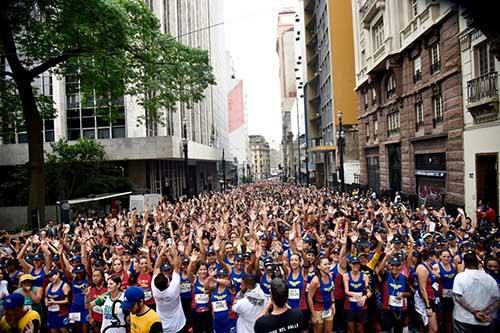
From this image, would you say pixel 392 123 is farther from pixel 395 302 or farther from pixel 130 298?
pixel 130 298

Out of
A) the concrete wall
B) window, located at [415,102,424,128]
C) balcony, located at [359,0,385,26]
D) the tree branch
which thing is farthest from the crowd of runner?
the concrete wall

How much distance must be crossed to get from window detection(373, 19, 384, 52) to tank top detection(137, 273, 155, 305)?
25.5 metres

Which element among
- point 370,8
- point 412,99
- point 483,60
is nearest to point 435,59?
point 412,99

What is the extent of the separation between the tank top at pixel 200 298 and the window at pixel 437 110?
1648 centimetres

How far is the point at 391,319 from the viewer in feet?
23.1

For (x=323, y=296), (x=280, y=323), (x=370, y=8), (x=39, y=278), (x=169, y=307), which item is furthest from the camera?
(x=370, y=8)

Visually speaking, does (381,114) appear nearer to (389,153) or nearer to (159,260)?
(389,153)

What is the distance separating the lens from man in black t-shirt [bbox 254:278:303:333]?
4121 mm

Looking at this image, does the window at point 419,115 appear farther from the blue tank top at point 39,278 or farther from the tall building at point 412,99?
the blue tank top at point 39,278

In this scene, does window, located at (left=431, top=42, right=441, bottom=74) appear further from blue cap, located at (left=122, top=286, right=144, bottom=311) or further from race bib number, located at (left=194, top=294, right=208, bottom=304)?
blue cap, located at (left=122, top=286, right=144, bottom=311)

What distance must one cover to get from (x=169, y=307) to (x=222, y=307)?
3.07ft

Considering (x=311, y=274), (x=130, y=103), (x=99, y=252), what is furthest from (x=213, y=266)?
(x=130, y=103)

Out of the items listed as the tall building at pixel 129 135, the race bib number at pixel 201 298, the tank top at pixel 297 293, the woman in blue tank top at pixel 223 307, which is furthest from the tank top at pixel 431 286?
the tall building at pixel 129 135

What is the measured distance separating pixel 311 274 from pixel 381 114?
25009 mm
